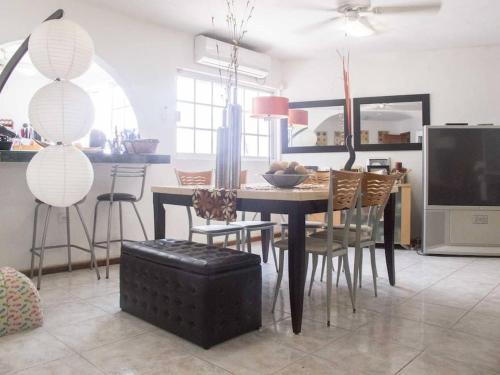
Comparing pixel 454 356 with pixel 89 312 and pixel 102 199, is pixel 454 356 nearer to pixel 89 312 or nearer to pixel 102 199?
pixel 89 312

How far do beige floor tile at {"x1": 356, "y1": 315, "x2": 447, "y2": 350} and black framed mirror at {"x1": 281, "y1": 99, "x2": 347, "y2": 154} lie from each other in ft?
11.1

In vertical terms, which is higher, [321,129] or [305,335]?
[321,129]

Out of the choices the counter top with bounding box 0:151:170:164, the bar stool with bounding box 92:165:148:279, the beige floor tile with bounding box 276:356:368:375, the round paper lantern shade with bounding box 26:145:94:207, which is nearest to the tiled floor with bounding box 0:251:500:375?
the beige floor tile with bounding box 276:356:368:375

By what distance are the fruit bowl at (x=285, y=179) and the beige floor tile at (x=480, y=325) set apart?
123 centimetres

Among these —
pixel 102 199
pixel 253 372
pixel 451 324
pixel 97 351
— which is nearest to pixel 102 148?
pixel 102 199

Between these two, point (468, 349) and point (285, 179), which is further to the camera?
point (285, 179)

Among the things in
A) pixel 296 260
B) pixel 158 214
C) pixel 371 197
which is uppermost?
pixel 371 197

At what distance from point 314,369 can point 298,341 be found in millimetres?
315

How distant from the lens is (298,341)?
213 cm

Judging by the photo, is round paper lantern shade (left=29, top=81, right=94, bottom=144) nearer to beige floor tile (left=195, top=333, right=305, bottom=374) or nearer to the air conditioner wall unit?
beige floor tile (left=195, top=333, right=305, bottom=374)

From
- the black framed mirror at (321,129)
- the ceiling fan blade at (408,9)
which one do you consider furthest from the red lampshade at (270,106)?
the black framed mirror at (321,129)

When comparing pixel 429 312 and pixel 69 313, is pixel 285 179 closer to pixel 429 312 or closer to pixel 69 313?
pixel 429 312

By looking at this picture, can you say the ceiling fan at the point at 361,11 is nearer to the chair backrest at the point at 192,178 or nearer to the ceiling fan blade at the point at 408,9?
the ceiling fan blade at the point at 408,9

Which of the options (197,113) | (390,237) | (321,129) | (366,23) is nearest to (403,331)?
(390,237)
